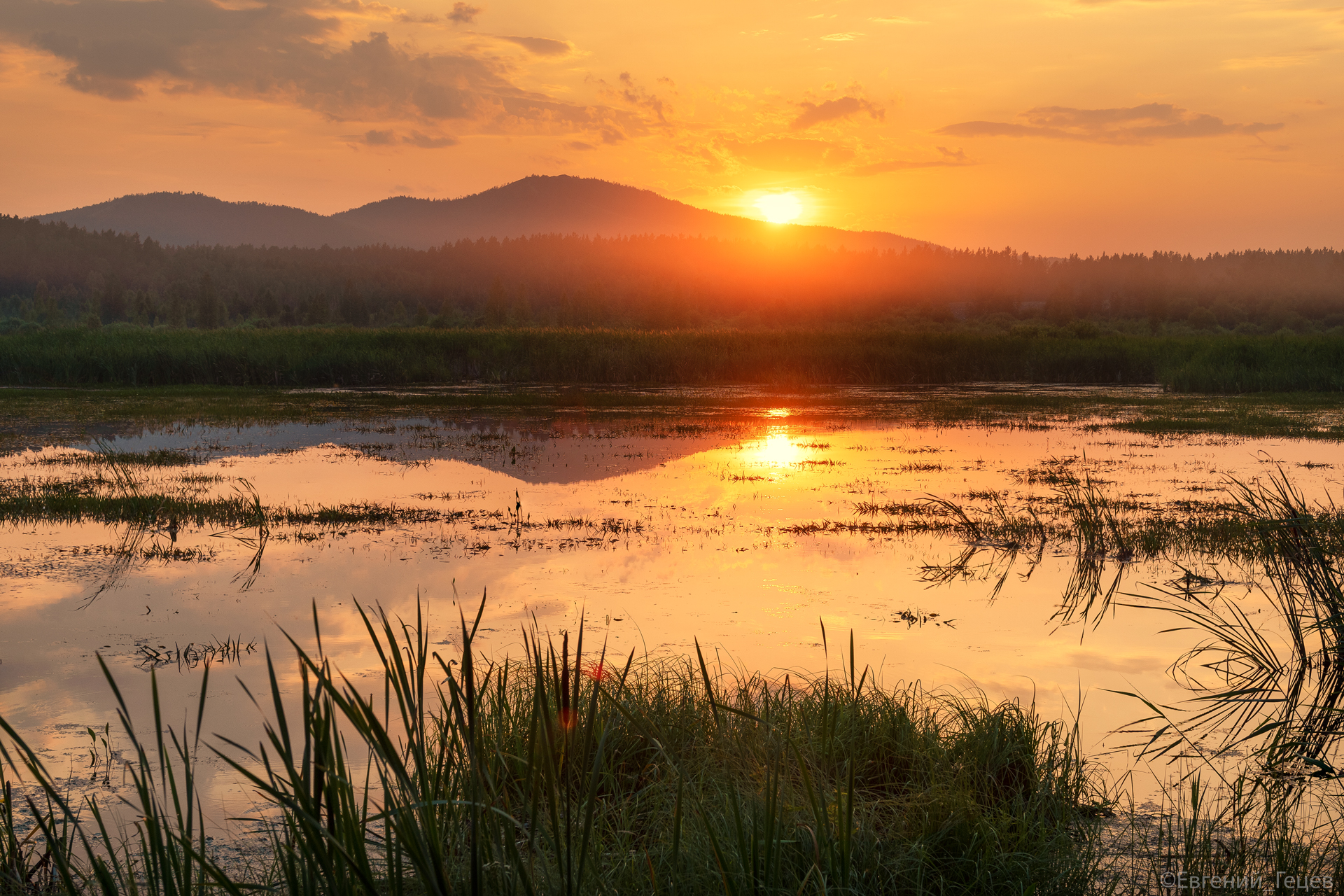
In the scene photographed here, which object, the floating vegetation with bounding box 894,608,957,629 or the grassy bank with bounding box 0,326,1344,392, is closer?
the floating vegetation with bounding box 894,608,957,629

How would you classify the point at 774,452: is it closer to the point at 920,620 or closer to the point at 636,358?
the point at 920,620

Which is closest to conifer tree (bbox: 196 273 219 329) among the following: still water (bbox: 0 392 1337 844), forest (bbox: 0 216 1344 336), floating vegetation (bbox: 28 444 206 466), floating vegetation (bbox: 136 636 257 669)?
forest (bbox: 0 216 1344 336)

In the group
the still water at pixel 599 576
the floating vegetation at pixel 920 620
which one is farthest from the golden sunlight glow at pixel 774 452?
the floating vegetation at pixel 920 620

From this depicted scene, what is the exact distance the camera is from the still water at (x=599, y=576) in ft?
22.7

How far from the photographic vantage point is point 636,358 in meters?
46.7

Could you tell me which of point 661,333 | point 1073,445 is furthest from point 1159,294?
point 1073,445

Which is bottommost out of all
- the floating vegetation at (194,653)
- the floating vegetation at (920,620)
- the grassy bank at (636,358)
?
the floating vegetation at (194,653)

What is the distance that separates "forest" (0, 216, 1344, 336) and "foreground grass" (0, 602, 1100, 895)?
95.3m

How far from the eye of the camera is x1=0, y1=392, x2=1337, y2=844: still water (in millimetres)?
6926

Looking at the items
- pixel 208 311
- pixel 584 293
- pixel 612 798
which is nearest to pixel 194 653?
pixel 612 798

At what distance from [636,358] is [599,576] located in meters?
37.2

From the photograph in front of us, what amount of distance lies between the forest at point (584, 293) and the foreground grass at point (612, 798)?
95264mm

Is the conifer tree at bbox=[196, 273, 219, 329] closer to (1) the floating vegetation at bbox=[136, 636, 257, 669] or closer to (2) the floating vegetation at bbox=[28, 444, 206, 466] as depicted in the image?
(2) the floating vegetation at bbox=[28, 444, 206, 466]

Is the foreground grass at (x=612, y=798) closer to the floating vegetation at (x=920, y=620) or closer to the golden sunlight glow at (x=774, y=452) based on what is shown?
the floating vegetation at (x=920, y=620)
